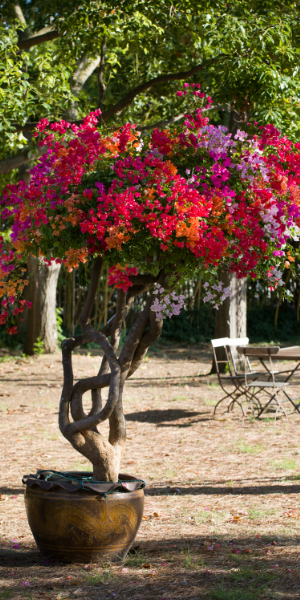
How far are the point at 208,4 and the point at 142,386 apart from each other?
18.9ft

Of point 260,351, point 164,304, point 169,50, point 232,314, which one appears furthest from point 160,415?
point 169,50

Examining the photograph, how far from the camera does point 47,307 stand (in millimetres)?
12016

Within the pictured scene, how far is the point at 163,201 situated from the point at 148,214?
138 millimetres

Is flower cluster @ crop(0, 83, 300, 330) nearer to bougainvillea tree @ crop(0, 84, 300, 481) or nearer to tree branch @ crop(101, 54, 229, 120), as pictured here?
bougainvillea tree @ crop(0, 84, 300, 481)

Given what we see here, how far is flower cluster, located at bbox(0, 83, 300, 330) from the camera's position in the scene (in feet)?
9.84

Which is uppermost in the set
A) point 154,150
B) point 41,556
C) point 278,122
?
point 278,122

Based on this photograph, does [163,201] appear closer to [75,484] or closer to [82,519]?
[75,484]

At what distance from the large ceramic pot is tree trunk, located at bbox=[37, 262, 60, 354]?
8.89 meters

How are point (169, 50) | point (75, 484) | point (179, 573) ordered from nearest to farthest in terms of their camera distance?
point (179, 573) < point (75, 484) < point (169, 50)

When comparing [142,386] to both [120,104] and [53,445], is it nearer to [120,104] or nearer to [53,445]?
[53,445]

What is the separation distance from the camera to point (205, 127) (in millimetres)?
3297

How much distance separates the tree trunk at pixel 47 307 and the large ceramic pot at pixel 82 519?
8.89 m

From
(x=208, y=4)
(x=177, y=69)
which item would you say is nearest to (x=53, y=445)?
(x=208, y=4)

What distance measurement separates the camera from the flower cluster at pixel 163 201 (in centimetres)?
300
